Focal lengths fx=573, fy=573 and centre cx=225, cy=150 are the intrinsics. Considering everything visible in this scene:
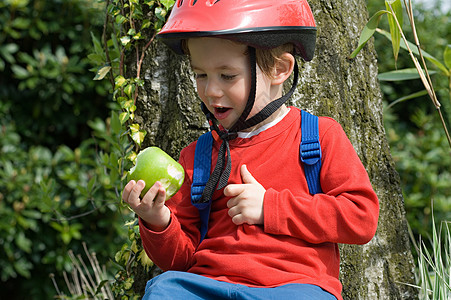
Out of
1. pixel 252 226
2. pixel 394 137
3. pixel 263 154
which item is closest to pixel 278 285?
pixel 252 226

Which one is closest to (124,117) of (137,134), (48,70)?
(137,134)

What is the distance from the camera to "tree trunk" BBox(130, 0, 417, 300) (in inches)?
103

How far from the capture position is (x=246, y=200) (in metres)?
1.93

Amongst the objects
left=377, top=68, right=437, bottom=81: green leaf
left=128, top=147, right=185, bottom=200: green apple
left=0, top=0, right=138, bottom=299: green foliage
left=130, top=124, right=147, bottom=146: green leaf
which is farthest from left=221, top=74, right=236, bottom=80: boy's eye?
left=0, top=0, right=138, bottom=299: green foliage

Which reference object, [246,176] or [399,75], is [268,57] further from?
[399,75]

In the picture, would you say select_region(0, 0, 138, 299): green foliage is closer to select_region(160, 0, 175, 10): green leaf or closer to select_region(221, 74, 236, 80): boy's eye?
select_region(160, 0, 175, 10): green leaf

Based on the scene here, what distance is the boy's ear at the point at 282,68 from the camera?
207 cm

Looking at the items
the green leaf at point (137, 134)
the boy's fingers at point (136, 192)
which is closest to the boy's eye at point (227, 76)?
the boy's fingers at point (136, 192)

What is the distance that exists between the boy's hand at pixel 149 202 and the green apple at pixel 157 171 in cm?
3

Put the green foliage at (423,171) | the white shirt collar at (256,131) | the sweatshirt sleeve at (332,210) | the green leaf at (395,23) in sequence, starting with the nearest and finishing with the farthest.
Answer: the sweatshirt sleeve at (332,210)
the white shirt collar at (256,131)
the green leaf at (395,23)
the green foliage at (423,171)

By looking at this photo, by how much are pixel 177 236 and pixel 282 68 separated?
0.72m

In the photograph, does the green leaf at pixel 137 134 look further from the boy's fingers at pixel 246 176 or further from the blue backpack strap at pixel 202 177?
the boy's fingers at pixel 246 176

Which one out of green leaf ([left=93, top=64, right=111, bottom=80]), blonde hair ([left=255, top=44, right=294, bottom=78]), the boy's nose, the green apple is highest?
green leaf ([left=93, top=64, right=111, bottom=80])

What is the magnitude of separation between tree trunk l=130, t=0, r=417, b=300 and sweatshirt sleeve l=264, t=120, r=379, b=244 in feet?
2.25
